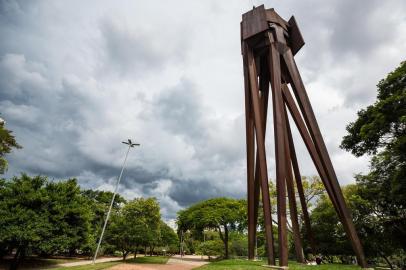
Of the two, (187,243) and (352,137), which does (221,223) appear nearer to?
(352,137)

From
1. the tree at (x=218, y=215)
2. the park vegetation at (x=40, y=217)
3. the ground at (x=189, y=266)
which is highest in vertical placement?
the tree at (x=218, y=215)

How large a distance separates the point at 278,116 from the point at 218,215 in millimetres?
28312

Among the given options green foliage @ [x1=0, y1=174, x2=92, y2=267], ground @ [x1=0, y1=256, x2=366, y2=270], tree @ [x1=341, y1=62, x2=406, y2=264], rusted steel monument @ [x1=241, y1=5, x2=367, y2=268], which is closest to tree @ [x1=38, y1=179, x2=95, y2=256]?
green foliage @ [x1=0, y1=174, x2=92, y2=267]

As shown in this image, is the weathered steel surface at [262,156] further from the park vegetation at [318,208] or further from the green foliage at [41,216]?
the green foliage at [41,216]

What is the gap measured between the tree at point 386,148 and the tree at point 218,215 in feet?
62.0

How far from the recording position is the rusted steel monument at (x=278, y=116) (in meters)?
12.3

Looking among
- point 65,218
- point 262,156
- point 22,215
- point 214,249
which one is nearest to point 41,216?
point 22,215

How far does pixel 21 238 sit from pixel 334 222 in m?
26.8

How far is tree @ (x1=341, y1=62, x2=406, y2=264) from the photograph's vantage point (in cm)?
1373

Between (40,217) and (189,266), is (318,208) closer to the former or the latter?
(189,266)

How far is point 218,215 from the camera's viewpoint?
37875 mm

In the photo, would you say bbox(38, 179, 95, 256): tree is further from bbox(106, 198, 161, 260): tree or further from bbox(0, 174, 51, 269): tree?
bbox(106, 198, 161, 260): tree

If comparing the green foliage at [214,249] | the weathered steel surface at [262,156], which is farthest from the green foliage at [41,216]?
the green foliage at [214,249]

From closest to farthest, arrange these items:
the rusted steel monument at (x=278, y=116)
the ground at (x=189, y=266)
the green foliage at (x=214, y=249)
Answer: the ground at (x=189, y=266) < the rusted steel monument at (x=278, y=116) < the green foliage at (x=214, y=249)
